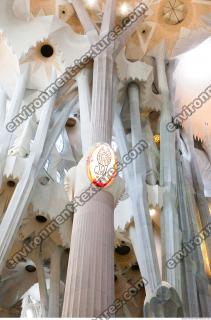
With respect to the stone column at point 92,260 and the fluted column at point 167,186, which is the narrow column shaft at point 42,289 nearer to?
the fluted column at point 167,186

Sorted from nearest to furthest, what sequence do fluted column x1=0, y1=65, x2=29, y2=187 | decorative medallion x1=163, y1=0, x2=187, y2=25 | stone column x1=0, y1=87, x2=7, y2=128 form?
fluted column x1=0, y1=65, x2=29, y2=187
stone column x1=0, y1=87, x2=7, y2=128
decorative medallion x1=163, y1=0, x2=187, y2=25

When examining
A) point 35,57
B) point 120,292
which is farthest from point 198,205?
point 35,57

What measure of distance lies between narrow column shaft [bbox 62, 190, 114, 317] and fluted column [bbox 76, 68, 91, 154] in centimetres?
158

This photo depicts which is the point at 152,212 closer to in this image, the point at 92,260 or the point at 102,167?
the point at 102,167

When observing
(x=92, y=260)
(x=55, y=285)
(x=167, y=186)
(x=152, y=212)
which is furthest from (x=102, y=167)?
(x=55, y=285)

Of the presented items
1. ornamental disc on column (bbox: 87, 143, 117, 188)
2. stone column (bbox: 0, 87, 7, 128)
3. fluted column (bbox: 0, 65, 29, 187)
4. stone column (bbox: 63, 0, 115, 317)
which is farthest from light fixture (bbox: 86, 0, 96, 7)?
ornamental disc on column (bbox: 87, 143, 117, 188)

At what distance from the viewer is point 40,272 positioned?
12.3 m

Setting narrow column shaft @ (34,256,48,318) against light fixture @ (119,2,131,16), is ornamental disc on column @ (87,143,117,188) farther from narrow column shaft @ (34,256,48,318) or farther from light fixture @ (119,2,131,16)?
light fixture @ (119,2,131,16)

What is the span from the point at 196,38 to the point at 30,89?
5839mm

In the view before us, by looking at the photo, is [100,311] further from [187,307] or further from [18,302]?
[18,302]

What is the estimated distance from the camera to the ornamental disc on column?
21.9 ft

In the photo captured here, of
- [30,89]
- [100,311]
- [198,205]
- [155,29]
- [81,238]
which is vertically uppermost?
[155,29]

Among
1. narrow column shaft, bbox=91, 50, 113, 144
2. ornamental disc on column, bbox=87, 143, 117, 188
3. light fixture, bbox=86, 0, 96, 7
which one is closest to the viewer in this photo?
ornamental disc on column, bbox=87, 143, 117, 188

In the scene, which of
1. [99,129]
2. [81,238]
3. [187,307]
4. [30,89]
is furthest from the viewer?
[30,89]
